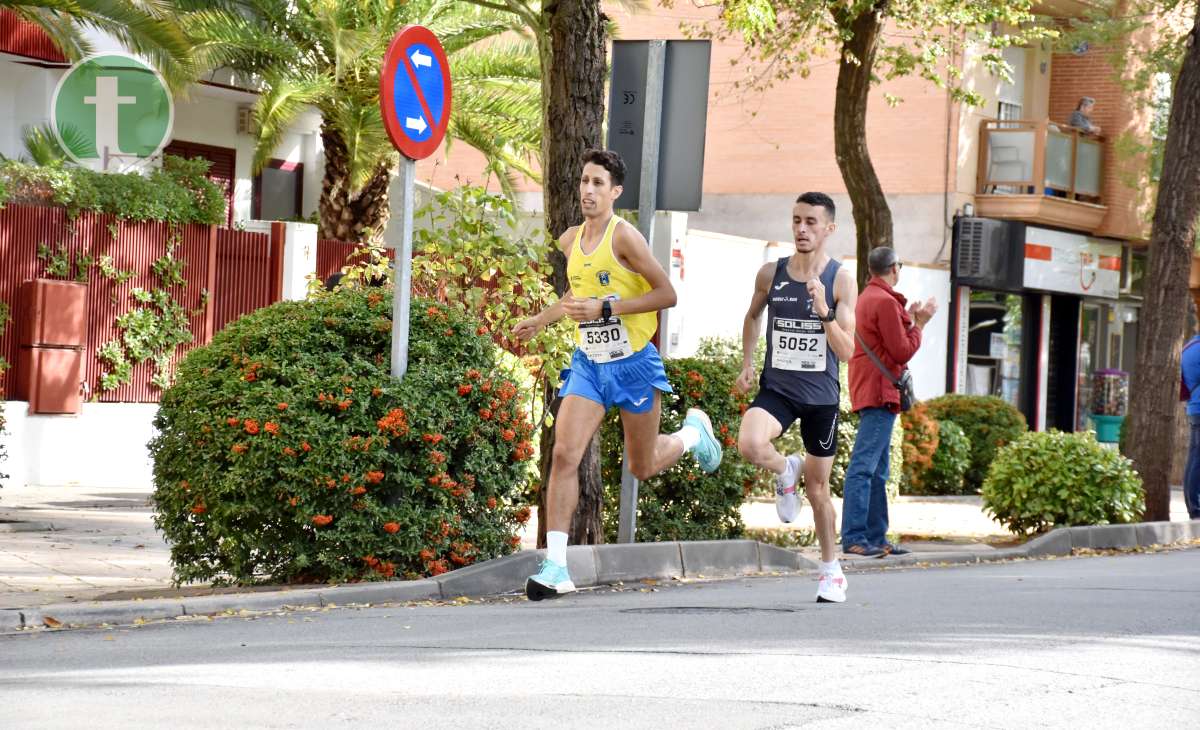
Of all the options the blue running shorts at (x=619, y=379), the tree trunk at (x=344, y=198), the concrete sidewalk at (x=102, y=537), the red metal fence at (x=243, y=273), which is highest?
the tree trunk at (x=344, y=198)

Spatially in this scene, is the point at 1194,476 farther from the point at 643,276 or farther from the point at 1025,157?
the point at 1025,157

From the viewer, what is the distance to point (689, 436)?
31.4 ft

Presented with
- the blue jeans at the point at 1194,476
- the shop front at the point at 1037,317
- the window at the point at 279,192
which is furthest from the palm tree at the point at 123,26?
the shop front at the point at 1037,317

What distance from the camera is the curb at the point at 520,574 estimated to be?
7910 millimetres

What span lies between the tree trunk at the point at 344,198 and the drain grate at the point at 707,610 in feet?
51.0

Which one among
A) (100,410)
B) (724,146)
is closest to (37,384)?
(100,410)

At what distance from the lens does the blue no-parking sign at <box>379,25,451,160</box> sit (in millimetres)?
9148

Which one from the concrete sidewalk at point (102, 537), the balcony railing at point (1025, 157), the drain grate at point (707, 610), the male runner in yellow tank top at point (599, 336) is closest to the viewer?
the drain grate at point (707, 610)

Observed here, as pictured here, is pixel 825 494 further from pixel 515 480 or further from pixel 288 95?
pixel 288 95

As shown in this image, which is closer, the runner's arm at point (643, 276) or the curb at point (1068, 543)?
the runner's arm at point (643, 276)

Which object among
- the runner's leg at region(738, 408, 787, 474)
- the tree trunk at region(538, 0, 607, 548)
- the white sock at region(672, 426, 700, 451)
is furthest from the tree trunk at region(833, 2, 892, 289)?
the runner's leg at region(738, 408, 787, 474)

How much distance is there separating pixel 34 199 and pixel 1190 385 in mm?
11381

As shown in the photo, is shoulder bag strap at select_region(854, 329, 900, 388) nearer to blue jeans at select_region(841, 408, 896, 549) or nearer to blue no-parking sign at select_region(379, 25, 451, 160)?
blue jeans at select_region(841, 408, 896, 549)

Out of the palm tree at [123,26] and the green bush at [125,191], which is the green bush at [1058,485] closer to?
the green bush at [125,191]
